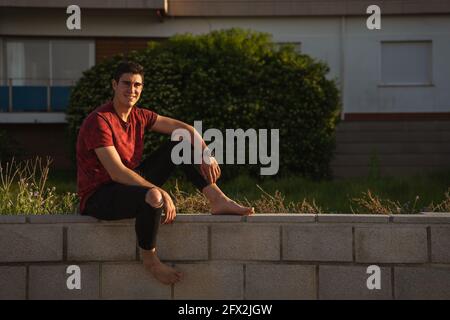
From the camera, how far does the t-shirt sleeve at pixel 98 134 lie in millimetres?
4395

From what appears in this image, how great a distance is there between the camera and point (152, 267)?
4.46m

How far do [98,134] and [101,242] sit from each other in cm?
82

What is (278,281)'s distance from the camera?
15.2 feet

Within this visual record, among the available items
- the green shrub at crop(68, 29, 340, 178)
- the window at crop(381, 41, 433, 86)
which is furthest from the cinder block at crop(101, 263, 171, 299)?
the window at crop(381, 41, 433, 86)

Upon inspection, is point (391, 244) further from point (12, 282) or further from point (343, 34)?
point (343, 34)

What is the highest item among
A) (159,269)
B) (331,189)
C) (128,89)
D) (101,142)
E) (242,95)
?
(242,95)

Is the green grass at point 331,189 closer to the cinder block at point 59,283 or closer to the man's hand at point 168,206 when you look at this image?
the man's hand at point 168,206

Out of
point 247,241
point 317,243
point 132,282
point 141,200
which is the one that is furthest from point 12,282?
point 317,243

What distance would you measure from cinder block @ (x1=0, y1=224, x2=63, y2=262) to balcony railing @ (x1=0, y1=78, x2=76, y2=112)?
33.0 feet

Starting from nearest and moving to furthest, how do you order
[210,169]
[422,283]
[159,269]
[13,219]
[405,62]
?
1. [159,269]
2. [422,283]
3. [13,219]
4. [210,169]
5. [405,62]

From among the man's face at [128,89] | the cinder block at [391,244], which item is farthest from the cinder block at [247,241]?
the man's face at [128,89]

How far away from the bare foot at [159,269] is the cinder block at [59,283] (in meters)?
0.45

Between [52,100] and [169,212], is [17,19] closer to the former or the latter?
[52,100]

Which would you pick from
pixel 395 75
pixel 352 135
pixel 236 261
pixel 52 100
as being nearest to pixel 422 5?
pixel 395 75
